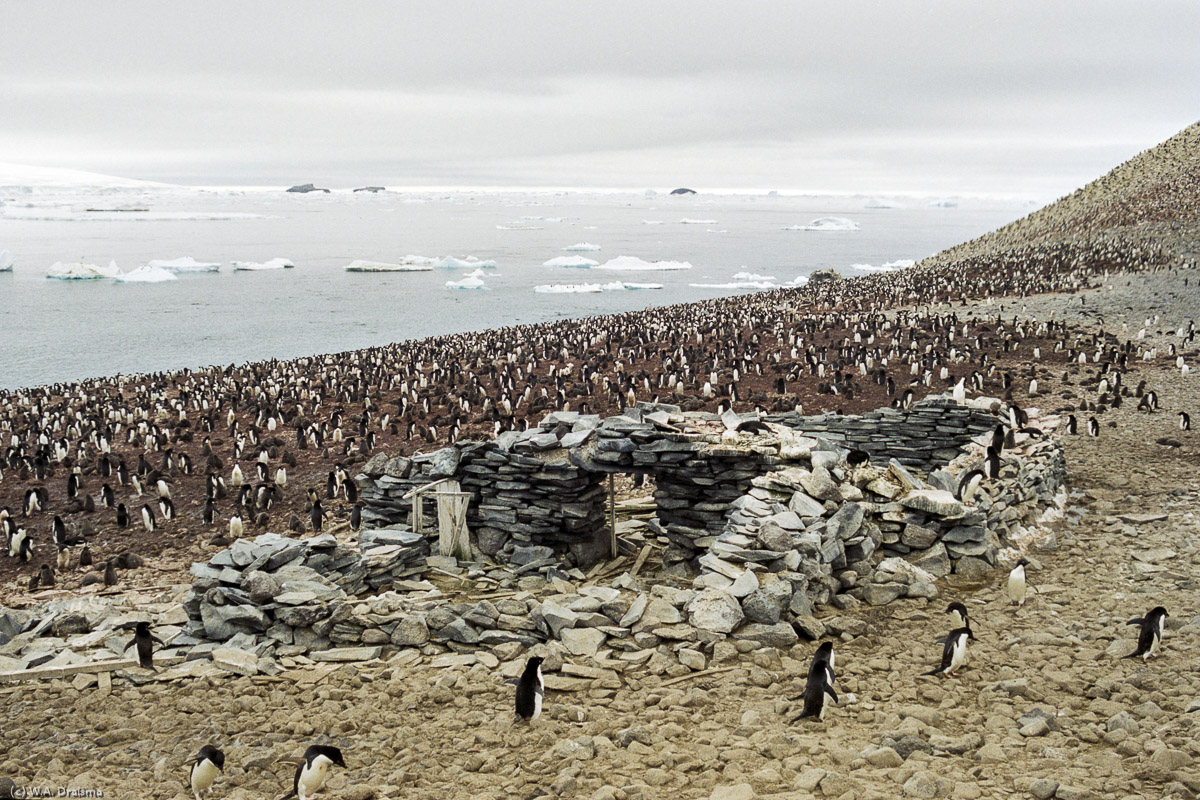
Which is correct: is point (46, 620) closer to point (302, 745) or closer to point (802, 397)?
point (302, 745)

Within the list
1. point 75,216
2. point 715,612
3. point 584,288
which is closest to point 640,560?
point 715,612

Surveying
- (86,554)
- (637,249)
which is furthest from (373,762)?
(637,249)

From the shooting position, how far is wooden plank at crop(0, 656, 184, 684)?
26.0ft

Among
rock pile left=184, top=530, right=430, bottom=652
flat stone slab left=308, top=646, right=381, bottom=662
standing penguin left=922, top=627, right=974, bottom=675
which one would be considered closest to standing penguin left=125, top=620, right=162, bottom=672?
rock pile left=184, top=530, right=430, bottom=652

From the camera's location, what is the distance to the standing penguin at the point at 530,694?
673 cm

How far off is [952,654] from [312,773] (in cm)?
518

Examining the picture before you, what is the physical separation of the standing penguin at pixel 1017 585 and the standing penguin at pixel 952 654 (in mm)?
1702

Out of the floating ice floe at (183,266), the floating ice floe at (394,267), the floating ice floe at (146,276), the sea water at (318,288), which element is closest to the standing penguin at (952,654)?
the sea water at (318,288)

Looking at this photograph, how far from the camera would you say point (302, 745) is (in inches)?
264

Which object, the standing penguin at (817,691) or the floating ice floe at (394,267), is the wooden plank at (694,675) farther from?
the floating ice floe at (394,267)

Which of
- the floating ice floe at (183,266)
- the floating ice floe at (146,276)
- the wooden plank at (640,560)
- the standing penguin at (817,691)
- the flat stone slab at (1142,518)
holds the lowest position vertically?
the wooden plank at (640,560)

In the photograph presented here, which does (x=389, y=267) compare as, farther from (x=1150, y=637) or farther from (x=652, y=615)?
(x=1150, y=637)

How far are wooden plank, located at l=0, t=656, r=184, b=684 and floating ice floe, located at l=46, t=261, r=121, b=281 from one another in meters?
83.2

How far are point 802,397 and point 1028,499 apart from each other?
1162 centimetres
